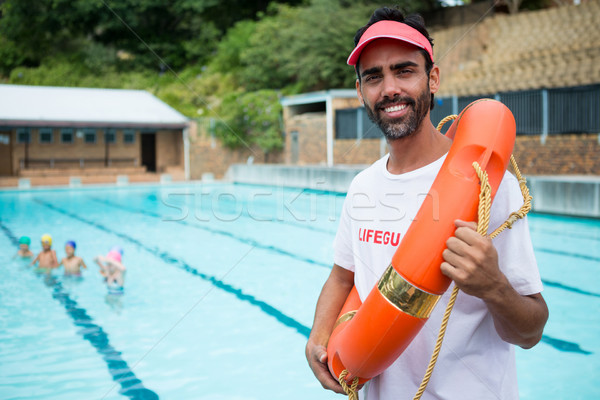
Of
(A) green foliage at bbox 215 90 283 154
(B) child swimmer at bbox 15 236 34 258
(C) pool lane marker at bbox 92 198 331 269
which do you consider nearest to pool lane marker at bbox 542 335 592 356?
(C) pool lane marker at bbox 92 198 331 269

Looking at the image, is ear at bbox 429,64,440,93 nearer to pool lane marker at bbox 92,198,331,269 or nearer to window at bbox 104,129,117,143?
pool lane marker at bbox 92,198,331,269

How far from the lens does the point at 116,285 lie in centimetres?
655

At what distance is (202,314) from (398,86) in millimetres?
4741

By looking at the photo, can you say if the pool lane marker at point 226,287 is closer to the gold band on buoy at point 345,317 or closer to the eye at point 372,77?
the gold band on buoy at point 345,317

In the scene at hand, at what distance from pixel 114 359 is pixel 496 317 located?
155 inches

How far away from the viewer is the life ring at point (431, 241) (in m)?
1.26

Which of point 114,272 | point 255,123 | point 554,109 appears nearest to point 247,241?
point 114,272

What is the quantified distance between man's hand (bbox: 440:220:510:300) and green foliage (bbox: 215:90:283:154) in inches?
957

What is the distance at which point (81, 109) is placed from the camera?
24.8 m

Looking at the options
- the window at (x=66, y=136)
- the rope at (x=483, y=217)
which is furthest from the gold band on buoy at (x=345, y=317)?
the window at (x=66, y=136)

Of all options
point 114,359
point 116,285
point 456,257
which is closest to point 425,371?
point 456,257

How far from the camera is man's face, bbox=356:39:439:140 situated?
1546 mm

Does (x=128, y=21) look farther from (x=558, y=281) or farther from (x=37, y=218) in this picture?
(x=558, y=281)

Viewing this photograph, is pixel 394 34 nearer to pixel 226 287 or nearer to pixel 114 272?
pixel 226 287
